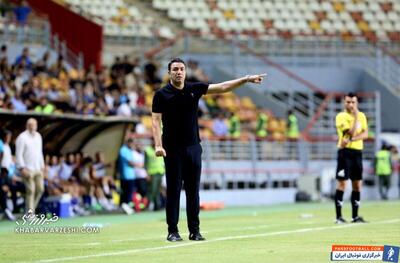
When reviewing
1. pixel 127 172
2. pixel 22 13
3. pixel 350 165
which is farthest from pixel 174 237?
pixel 22 13

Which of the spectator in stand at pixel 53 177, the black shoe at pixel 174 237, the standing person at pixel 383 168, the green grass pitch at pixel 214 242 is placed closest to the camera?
the green grass pitch at pixel 214 242

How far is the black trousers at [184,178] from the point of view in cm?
1427

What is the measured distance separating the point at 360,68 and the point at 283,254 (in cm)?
3018

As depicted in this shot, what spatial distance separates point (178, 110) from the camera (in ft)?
46.7

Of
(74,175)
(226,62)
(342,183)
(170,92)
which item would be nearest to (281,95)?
(226,62)

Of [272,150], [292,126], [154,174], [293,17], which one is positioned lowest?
[154,174]

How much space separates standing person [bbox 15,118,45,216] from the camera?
21953mm

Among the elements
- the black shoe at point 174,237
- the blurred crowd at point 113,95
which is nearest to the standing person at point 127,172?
the blurred crowd at point 113,95

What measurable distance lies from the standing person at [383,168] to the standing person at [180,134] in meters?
20.8

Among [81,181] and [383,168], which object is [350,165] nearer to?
[81,181]

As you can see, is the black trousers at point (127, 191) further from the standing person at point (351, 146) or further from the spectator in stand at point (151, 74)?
the spectator in stand at point (151, 74)

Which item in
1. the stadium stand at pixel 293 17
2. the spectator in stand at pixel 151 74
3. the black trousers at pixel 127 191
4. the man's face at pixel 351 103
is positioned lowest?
the black trousers at pixel 127 191

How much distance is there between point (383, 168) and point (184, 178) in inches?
825

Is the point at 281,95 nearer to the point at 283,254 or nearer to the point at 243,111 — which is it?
the point at 243,111
